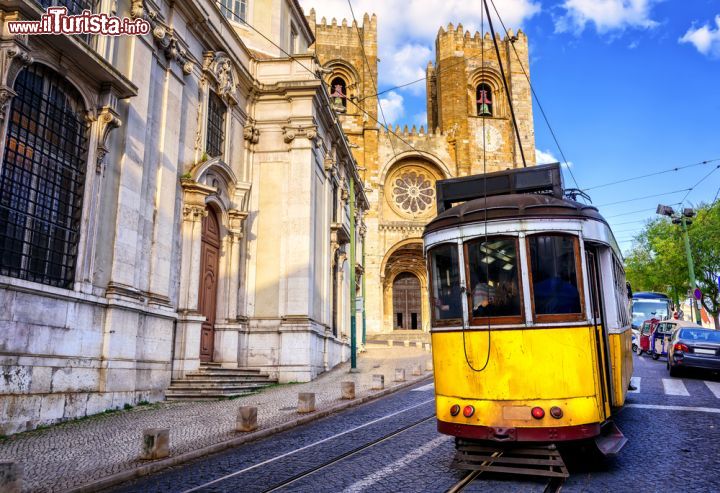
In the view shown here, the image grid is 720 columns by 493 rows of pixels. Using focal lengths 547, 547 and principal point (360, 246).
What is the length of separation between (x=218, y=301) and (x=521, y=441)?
465 inches

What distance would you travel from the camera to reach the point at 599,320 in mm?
5891

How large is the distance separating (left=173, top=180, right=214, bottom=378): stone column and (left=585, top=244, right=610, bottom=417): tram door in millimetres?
9832

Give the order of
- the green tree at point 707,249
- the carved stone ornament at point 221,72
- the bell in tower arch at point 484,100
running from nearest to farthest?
1. the carved stone ornament at point 221,72
2. the green tree at point 707,249
3. the bell in tower arch at point 484,100

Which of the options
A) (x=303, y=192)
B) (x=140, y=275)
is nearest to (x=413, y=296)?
(x=303, y=192)

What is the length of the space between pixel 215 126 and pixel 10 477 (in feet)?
41.3

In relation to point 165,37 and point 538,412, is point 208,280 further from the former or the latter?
point 538,412

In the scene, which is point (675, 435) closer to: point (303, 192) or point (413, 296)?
point (303, 192)

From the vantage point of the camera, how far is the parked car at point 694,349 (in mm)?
13562

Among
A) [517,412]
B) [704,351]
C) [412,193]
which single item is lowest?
[517,412]

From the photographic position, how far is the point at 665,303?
36.4 metres

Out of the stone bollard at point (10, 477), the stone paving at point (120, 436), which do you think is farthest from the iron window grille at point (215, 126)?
the stone bollard at point (10, 477)

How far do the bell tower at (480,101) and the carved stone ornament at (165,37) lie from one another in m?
34.7

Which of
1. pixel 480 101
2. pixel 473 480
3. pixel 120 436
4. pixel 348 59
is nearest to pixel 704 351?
pixel 473 480

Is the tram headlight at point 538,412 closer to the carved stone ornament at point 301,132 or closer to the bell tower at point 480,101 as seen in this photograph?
the carved stone ornament at point 301,132
